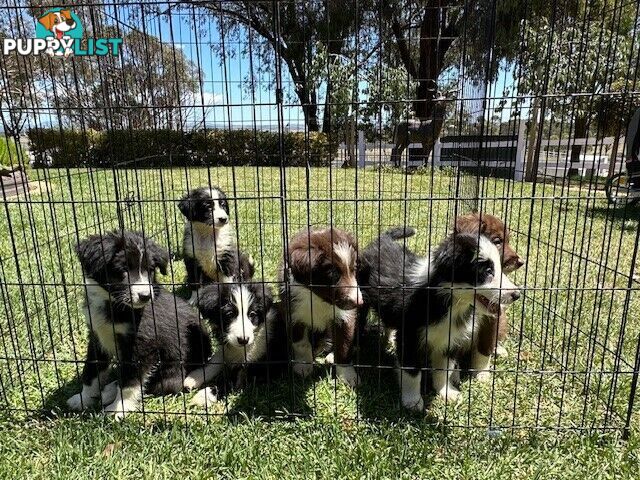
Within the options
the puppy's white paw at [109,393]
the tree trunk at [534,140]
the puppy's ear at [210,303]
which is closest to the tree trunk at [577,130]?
the tree trunk at [534,140]

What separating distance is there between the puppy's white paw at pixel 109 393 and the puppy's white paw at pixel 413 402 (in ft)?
6.25

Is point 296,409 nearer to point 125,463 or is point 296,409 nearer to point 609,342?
point 125,463

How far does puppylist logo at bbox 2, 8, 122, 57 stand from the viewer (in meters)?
3.20

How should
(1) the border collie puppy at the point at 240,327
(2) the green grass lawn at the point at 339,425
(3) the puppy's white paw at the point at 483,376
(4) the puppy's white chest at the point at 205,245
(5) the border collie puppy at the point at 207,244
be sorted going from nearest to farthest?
1. (2) the green grass lawn at the point at 339,425
2. (1) the border collie puppy at the point at 240,327
3. (3) the puppy's white paw at the point at 483,376
4. (5) the border collie puppy at the point at 207,244
5. (4) the puppy's white chest at the point at 205,245

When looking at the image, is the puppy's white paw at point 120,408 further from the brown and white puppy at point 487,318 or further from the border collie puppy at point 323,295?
the brown and white puppy at point 487,318

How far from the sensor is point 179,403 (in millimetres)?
3143

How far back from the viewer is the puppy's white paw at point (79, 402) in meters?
2.99

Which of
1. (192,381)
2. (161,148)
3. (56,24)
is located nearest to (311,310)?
(192,381)

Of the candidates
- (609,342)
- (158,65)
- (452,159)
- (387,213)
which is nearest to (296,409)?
(609,342)

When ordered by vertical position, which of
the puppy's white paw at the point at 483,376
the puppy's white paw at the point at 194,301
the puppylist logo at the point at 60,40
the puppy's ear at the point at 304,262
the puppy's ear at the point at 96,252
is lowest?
the puppy's white paw at the point at 483,376

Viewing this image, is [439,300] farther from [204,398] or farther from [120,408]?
[120,408]

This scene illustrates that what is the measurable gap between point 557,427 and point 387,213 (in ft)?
19.0

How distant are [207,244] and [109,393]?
2314mm

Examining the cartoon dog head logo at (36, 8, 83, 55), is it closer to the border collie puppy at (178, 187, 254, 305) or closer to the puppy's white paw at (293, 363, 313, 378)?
the border collie puppy at (178, 187, 254, 305)
